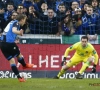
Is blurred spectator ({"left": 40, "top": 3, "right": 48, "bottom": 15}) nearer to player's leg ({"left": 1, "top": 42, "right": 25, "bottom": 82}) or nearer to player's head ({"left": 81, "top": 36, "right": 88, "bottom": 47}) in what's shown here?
player's head ({"left": 81, "top": 36, "right": 88, "bottom": 47})

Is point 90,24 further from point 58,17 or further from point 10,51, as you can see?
point 10,51

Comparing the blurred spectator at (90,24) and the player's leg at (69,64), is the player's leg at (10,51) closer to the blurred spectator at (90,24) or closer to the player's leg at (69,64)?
the player's leg at (69,64)

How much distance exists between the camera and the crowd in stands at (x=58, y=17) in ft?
53.9

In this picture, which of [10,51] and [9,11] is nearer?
[10,51]

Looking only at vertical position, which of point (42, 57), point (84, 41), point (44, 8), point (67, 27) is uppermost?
point (44, 8)

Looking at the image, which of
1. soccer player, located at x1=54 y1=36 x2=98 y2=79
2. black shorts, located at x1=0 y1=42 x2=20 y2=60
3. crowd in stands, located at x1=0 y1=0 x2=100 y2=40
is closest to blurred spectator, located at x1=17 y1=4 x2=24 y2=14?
crowd in stands, located at x1=0 y1=0 x2=100 y2=40

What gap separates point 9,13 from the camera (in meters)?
16.5

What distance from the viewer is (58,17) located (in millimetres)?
16609

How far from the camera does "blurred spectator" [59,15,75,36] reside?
16.5m

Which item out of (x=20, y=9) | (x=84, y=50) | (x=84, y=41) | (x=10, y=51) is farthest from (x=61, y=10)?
(x=10, y=51)

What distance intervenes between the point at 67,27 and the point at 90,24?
3.10ft

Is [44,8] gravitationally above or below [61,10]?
above

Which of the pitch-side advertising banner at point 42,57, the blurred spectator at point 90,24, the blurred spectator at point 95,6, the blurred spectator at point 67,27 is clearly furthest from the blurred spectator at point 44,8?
the blurred spectator at point 95,6

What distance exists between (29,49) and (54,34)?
1.19 meters
